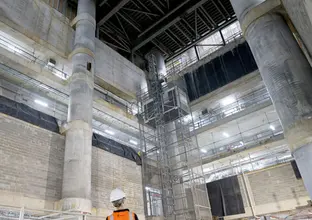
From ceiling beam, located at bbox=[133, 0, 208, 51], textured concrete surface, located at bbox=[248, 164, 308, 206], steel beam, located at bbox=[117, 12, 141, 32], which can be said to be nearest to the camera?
textured concrete surface, located at bbox=[248, 164, 308, 206]

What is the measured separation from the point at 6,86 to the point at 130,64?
8.90m

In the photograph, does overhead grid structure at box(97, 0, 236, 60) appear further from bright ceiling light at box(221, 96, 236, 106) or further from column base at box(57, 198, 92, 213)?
column base at box(57, 198, 92, 213)

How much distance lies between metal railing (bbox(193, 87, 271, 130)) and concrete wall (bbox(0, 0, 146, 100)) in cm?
568

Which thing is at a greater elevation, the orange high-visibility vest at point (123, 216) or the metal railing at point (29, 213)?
the metal railing at point (29, 213)

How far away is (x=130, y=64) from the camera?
20078 mm

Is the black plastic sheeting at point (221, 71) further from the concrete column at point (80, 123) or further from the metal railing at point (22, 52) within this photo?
the metal railing at point (22, 52)

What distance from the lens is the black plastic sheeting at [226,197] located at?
1636cm

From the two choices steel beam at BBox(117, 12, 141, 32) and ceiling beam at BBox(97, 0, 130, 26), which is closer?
ceiling beam at BBox(97, 0, 130, 26)

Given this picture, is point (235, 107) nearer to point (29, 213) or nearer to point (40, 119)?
point (40, 119)

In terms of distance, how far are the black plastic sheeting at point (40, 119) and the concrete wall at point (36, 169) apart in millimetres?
221

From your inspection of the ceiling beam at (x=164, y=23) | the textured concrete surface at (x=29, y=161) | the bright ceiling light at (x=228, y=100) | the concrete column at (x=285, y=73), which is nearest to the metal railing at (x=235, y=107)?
the bright ceiling light at (x=228, y=100)

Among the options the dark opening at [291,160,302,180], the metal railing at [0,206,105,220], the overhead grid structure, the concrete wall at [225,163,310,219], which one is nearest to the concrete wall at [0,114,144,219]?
the metal railing at [0,206,105,220]

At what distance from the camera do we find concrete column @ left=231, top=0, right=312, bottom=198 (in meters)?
6.55

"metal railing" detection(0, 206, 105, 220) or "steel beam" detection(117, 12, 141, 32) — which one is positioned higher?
"steel beam" detection(117, 12, 141, 32)
